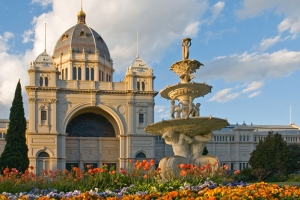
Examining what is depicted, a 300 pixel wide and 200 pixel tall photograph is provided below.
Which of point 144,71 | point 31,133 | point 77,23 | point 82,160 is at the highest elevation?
point 77,23

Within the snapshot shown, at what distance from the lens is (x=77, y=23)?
68000 millimetres

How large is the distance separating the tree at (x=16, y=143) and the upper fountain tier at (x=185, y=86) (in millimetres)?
26741

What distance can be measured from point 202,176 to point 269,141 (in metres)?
37.3

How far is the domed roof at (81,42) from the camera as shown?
205 ft

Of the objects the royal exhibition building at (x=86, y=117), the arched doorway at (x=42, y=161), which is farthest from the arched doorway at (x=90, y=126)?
the arched doorway at (x=42, y=161)

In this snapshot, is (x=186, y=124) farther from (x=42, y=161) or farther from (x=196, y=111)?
(x=42, y=161)

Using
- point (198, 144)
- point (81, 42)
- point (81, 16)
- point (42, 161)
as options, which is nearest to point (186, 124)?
point (198, 144)

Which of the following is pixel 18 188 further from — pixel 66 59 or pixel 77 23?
pixel 77 23

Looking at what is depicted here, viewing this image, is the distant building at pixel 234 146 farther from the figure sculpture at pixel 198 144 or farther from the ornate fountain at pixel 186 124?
the figure sculpture at pixel 198 144

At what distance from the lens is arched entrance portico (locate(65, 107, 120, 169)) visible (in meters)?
53.5

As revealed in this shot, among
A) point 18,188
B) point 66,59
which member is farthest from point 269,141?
point 18,188

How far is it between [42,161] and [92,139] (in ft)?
22.2

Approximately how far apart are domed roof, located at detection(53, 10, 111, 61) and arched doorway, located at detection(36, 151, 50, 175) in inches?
681

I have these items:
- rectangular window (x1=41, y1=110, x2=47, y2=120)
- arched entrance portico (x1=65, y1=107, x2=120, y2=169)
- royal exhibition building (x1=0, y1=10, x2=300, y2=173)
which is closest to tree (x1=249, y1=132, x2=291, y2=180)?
royal exhibition building (x1=0, y1=10, x2=300, y2=173)
